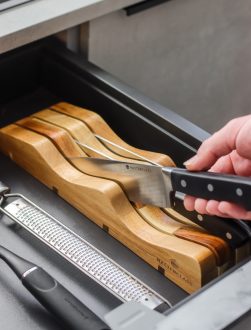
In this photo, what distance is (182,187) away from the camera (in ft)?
2.14

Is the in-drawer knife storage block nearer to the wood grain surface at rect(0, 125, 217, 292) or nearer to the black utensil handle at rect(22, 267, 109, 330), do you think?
the wood grain surface at rect(0, 125, 217, 292)

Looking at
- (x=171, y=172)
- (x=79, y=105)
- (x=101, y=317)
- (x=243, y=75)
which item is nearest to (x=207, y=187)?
(x=171, y=172)

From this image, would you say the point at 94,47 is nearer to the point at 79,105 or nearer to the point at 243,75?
the point at 79,105

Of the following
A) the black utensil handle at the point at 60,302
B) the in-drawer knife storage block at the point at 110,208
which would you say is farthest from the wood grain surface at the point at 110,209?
the black utensil handle at the point at 60,302

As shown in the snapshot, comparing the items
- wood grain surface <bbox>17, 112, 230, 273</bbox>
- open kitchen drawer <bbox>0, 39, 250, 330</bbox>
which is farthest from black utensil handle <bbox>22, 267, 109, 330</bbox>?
wood grain surface <bbox>17, 112, 230, 273</bbox>

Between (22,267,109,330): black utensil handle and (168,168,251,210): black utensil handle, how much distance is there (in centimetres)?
15

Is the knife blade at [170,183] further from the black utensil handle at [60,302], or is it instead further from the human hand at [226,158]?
the black utensil handle at [60,302]

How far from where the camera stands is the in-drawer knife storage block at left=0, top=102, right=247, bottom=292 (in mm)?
633

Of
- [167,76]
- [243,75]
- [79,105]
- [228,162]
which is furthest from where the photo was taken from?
[243,75]

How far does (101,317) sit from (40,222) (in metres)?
0.12

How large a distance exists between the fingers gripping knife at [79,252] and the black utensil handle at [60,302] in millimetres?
44

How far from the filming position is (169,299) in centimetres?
64

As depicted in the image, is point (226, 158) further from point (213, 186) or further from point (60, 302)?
point (60, 302)

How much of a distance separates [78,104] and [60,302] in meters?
0.34
